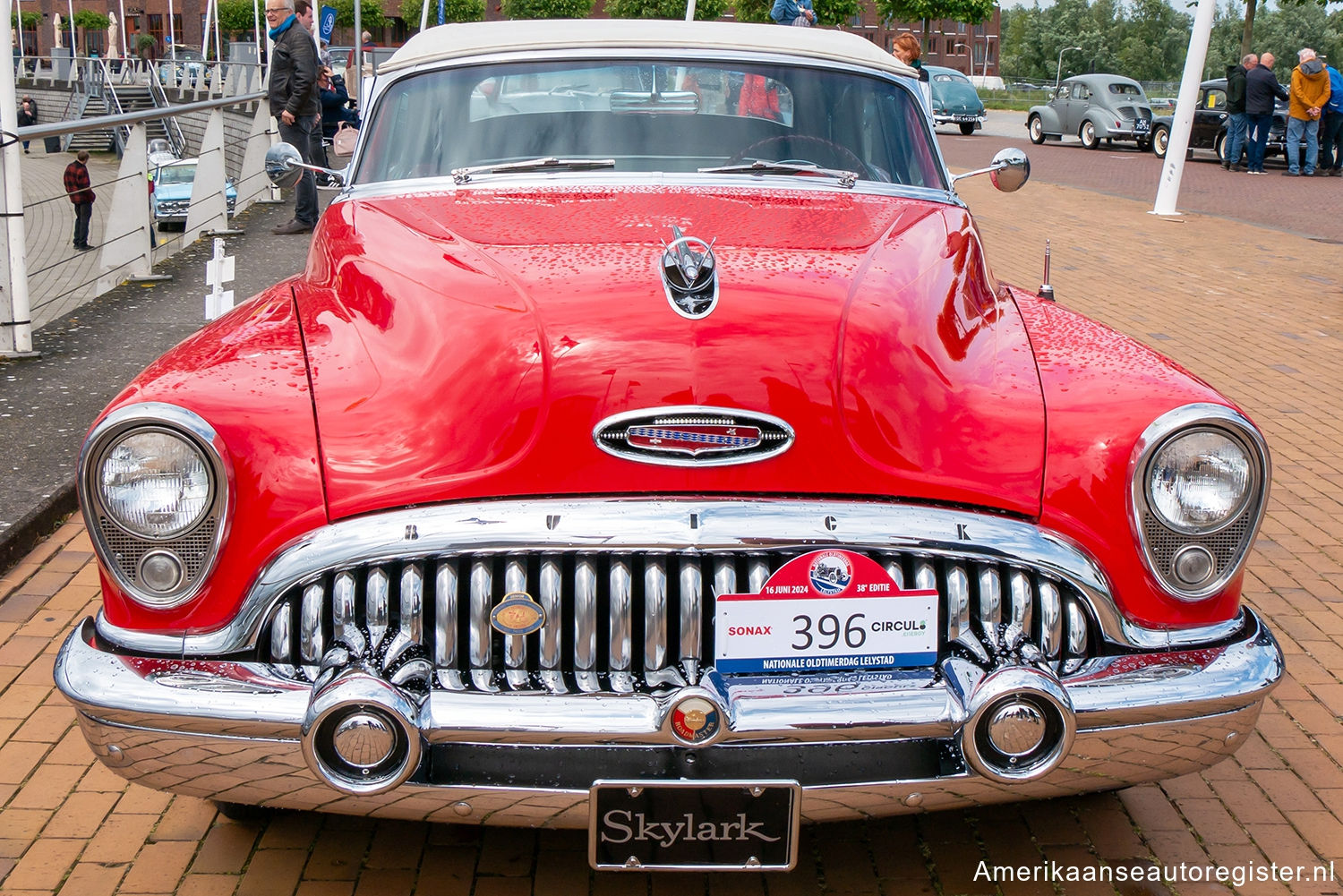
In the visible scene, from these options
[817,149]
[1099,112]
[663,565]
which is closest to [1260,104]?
[1099,112]

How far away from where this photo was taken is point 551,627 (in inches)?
87.7

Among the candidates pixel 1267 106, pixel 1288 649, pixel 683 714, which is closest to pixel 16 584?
pixel 683 714

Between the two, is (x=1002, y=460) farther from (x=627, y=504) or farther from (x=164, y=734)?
(x=164, y=734)

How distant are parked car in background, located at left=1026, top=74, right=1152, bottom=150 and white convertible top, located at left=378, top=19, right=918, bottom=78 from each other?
2340cm

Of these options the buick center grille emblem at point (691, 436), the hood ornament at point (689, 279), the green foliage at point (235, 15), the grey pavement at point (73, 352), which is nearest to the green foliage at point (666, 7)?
the green foliage at point (235, 15)

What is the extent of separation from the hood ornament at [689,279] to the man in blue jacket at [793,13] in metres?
12.6

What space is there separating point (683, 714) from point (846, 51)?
253 centimetres

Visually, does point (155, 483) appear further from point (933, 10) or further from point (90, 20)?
point (90, 20)

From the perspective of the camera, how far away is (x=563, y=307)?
248 cm

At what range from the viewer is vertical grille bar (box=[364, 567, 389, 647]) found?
7.36ft

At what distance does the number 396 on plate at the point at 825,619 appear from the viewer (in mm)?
2246

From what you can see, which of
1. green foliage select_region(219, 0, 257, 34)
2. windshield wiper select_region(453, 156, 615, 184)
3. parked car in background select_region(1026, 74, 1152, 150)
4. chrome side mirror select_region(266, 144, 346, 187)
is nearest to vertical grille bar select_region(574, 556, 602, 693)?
windshield wiper select_region(453, 156, 615, 184)

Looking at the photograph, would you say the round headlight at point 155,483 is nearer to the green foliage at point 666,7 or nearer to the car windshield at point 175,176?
the car windshield at point 175,176

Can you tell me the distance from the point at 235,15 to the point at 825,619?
92.1 m
